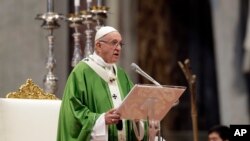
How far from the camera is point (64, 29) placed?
324 inches

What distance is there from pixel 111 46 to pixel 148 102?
0.51m

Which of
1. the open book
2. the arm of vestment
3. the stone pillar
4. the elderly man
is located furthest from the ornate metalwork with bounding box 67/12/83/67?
the stone pillar

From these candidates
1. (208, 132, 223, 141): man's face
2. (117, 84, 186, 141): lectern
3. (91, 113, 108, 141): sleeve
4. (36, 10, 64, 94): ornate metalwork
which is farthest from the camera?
(36, 10, 64, 94): ornate metalwork

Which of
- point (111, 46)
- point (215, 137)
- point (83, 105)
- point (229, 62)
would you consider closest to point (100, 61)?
point (111, 46)

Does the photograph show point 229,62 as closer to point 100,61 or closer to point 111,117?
point 100,61

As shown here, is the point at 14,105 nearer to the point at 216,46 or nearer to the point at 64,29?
the point at 64,29

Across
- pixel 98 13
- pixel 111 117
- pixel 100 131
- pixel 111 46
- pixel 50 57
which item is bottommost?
pixel 100 131

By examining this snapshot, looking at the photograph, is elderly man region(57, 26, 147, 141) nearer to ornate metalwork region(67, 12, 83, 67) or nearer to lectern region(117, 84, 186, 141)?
lectern region(117, 84, 186, 141)

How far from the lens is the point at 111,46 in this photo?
521 centimetres

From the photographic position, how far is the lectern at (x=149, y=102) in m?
4.83

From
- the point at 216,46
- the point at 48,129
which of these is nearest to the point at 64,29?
the point at 216,46

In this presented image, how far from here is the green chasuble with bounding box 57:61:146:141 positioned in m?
5.05

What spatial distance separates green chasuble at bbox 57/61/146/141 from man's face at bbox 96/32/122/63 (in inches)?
7.3

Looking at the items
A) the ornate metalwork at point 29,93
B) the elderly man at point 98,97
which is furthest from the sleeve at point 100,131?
the ornate metalwork at point 29,93
